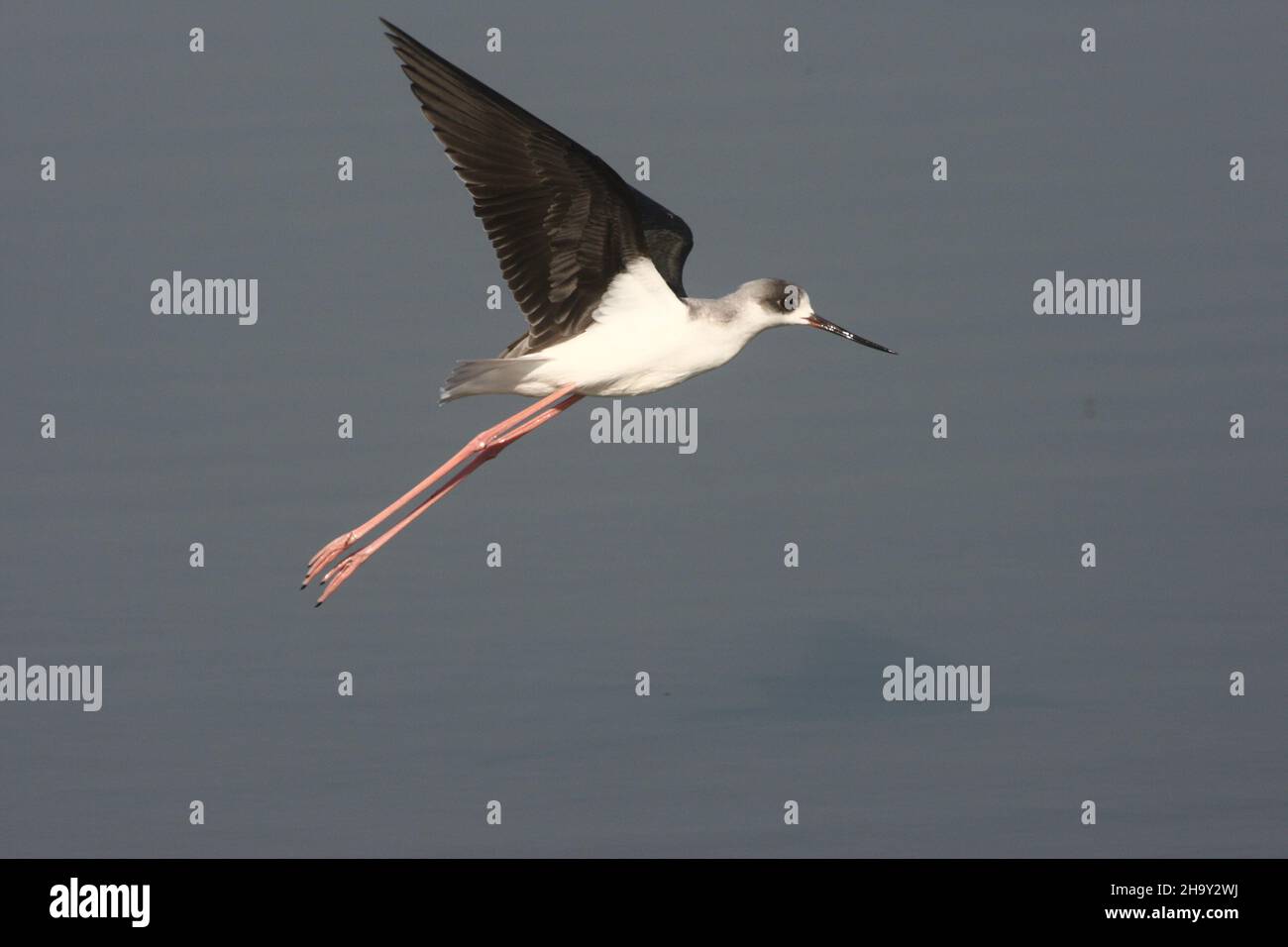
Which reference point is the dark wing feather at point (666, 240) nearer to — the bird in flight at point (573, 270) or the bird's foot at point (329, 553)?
the bird in flight at point (573, 270)

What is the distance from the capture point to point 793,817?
15469 mm

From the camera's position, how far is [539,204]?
13.8 meters

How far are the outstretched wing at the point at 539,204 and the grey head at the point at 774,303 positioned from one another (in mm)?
377

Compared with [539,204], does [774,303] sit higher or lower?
lower

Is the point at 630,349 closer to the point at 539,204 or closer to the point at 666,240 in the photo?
the point at 666,240

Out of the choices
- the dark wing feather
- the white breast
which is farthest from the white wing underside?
the dark wing feather

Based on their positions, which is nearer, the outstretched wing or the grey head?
the outstretched wing

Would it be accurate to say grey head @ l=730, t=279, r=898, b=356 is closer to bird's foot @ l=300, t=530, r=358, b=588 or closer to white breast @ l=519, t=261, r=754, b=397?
white breast @ l=519, t=261, r=754, b=397

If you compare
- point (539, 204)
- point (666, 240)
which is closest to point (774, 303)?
point (666, 240)

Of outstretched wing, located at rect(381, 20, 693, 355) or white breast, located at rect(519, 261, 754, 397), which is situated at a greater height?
outstretched wing, located at rect(381, 20, 693, 355)

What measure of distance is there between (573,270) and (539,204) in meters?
0.45

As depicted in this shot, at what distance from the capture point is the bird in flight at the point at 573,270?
44.3 ft

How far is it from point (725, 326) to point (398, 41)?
2.29m

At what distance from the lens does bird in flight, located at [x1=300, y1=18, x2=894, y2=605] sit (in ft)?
44.3
